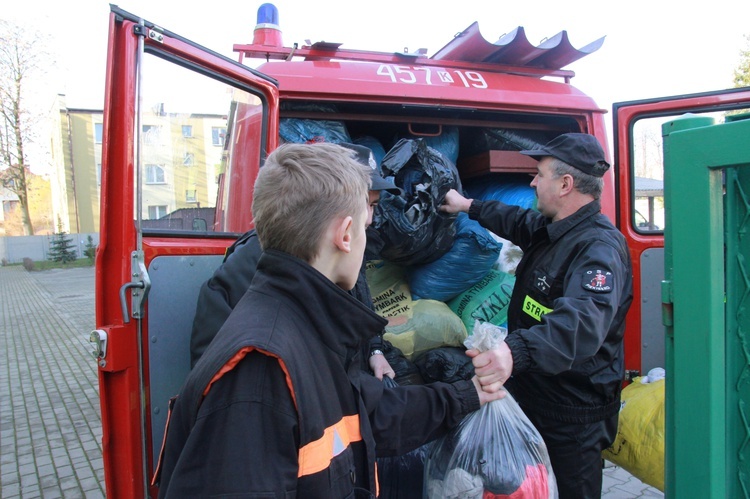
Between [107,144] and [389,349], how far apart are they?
5.14 ft

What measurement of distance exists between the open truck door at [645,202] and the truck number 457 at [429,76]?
776 mm

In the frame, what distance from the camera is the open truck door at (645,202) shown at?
255 centimetres

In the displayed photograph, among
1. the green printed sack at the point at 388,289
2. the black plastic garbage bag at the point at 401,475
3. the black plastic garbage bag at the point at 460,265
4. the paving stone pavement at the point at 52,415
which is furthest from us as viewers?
the paving stone pavement at the point at 52,415

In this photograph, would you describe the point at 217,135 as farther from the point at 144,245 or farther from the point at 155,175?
the point at 144,245

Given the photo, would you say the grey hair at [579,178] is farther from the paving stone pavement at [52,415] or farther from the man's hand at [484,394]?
the paving stone pavement at [52,415]

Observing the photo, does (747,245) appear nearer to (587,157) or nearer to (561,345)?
(561,345)

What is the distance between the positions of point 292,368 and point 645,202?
8.51 ft

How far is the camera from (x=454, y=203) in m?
2.40

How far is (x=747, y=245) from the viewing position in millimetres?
1045

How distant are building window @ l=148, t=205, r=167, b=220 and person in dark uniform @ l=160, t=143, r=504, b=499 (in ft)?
2.73

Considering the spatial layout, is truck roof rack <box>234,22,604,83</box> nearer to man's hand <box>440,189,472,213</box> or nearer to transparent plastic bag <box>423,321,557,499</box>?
man's hand <box>440,189,472,213</box>

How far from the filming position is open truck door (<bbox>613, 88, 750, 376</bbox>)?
2.55 metres

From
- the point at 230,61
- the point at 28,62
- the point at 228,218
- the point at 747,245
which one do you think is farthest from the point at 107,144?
the point at 28,62

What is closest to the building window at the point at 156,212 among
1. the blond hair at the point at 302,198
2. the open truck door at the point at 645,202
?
the blond hair at the point at 302,198
